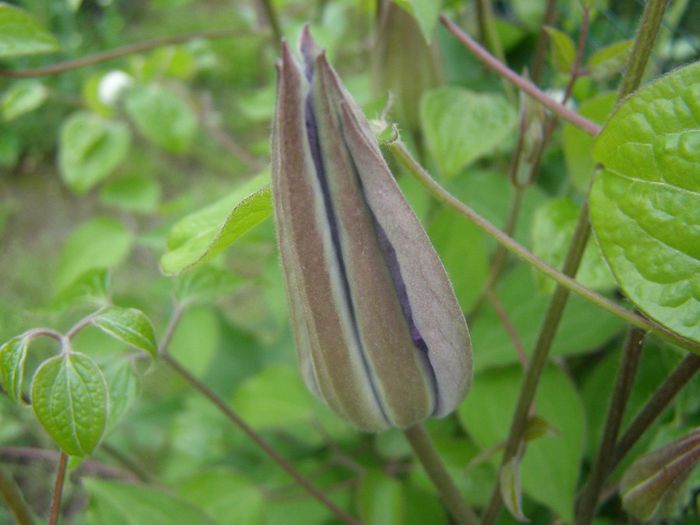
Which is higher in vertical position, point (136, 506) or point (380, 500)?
point (136, 506)

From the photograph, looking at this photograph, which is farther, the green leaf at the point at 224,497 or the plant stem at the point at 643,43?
the green leaf at the point at 224,497

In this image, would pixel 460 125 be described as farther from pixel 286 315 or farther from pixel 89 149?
pixel 89 149

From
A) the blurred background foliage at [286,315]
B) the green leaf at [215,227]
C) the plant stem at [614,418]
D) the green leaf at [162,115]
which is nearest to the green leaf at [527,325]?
the blurred background foliage at [286,315]

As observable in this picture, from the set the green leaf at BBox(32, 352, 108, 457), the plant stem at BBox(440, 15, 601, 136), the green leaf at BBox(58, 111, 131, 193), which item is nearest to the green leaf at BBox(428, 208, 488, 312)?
the plant stem at BBox(440, 15, 601, 136)

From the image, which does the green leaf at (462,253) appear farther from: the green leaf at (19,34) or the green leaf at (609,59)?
the green leaf at (19,34)

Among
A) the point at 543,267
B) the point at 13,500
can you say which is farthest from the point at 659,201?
the point at 13,500

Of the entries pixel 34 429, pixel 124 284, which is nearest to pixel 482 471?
pixel 34 429
